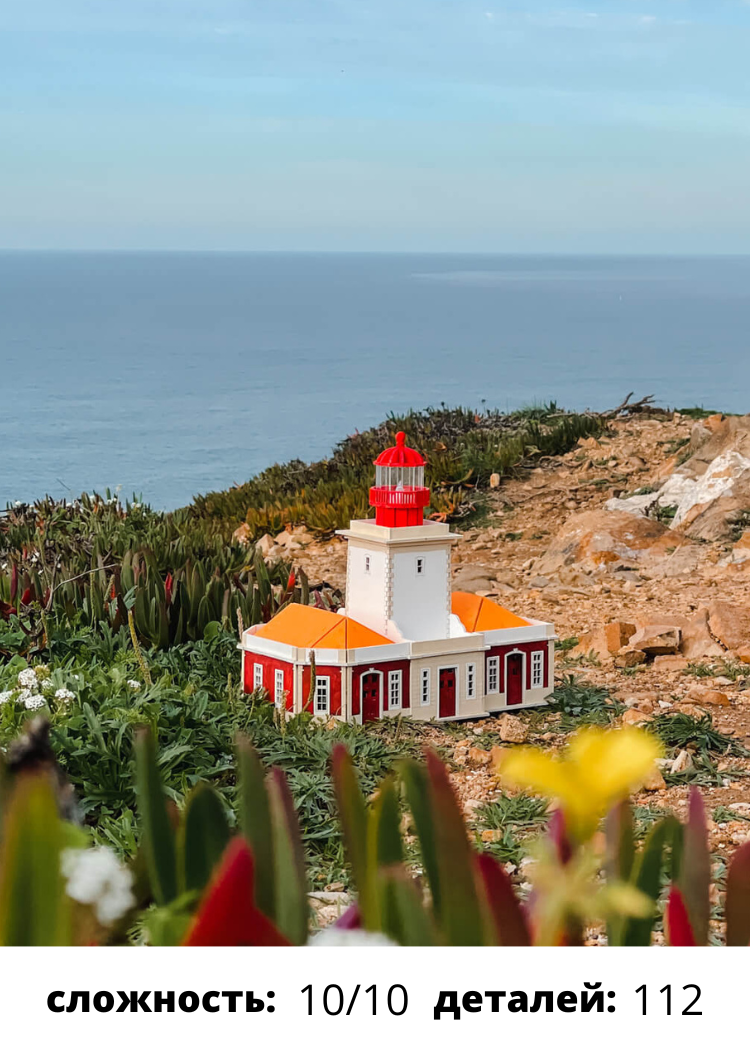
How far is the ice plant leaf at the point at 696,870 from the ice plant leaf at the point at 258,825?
1.34 feet

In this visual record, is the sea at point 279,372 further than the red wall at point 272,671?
Yes

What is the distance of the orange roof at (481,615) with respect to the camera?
7.05 meters

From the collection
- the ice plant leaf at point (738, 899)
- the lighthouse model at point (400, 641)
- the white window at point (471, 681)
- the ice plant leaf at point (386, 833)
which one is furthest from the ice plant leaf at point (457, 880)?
the white window at point (471, 681)

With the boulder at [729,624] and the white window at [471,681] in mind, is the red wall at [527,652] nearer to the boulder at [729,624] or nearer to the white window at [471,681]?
the white window at [471,681]

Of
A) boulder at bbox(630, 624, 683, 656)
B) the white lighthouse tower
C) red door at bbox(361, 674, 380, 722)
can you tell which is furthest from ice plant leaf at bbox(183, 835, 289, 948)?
boulder at bbox(630, 624, 683, 656)

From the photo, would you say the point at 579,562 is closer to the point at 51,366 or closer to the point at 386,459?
the point at 386,459

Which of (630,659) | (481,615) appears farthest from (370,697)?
(630,659)

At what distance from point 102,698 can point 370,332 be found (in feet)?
262

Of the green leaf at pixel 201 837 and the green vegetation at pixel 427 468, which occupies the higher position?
the green leaf at pixel 201 837

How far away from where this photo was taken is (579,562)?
11.0m

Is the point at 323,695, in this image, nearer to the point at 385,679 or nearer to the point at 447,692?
the point at 385,679

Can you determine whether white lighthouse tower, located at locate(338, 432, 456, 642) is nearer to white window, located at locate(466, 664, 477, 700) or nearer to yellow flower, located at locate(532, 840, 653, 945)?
white window, located at locate(466, 664, 477, 700)

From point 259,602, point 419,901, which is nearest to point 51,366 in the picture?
point 259,602

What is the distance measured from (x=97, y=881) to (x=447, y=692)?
5.76m
